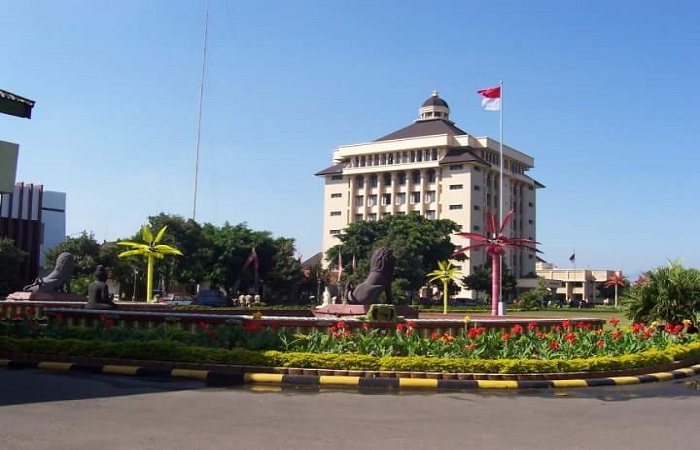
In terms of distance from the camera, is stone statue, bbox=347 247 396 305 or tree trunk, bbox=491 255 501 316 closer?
stone statue, bbox=347 247 396 305

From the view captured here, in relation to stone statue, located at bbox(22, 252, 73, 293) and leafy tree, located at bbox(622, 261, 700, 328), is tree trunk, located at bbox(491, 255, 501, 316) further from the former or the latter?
stone statue, located at bbox(22, 252, 73, 293)

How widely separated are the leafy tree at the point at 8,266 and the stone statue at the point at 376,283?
4086 cm

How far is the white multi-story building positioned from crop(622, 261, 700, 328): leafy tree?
7147cm

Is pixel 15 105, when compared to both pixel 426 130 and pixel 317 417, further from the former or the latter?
pixel 426 130

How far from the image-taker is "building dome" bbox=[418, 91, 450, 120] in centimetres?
11044

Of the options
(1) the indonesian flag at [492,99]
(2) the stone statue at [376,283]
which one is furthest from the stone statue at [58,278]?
(1) the indonesian flag at [492,99]

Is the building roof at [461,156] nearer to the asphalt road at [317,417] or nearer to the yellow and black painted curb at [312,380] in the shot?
the yellow and black painted curb at [312,380]

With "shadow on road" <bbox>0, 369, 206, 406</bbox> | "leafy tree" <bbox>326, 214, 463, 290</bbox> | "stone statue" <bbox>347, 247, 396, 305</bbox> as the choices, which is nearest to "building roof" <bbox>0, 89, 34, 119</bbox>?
"shadow on road" <bbox>0, 369, 206, 406</bbox>

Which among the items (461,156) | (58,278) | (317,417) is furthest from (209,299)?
(461,156)

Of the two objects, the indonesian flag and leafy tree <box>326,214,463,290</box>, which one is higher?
the indonesian flag

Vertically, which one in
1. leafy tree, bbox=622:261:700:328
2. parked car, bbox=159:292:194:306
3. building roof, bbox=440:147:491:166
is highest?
building roof, bbox=440:147:491:166

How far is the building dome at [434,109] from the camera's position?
110m

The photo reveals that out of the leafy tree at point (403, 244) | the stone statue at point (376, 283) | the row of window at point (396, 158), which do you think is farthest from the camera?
the row of window at point (396, 158)

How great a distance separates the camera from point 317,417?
30.9 feet
